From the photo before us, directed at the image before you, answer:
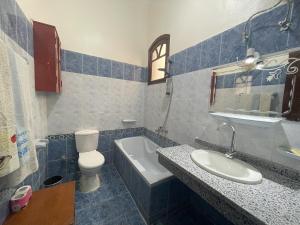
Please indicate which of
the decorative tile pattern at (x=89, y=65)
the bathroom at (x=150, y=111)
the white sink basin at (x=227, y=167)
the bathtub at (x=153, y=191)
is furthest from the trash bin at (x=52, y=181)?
the white sink basin at (x=227, y=167)

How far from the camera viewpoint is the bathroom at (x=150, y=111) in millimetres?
815

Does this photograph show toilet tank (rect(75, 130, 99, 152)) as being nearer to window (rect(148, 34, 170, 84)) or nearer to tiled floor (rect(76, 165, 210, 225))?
tiled floor (rect(76, 165, 210, 225))

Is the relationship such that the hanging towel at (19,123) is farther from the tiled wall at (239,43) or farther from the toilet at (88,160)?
the tiled wall at (239,43)

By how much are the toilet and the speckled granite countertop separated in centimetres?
124

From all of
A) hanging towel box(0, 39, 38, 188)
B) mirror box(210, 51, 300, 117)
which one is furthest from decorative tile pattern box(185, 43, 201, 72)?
hanging towel box(0, 39, 38, 188)

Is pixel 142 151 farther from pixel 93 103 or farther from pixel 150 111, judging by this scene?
pixel 93 103

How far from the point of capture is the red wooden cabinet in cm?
155

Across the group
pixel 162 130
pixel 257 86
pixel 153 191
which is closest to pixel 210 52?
pixel 257 86

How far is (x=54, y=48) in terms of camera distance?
1.62 meters

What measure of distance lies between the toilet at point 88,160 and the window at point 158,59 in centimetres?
141

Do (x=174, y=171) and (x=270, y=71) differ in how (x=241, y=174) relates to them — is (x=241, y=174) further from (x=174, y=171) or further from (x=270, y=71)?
(x=270, y=71)

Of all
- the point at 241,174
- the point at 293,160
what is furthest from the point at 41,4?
the point at 293,160

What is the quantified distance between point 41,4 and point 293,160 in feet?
10.2

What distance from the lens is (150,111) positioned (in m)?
2.64
